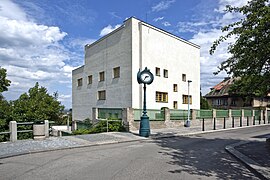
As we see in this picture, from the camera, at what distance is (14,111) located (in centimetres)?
Result: 2914

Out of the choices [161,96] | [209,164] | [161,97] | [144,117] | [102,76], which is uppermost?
[102,76]

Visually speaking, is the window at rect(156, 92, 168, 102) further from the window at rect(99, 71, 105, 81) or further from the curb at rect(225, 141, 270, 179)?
the curb at rect(225, 141, 270, 179)

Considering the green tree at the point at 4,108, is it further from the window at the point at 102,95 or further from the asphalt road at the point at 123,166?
the asphalt road at the point at 123,166

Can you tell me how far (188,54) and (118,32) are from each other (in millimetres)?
10604

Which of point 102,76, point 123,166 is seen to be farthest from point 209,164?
point 102,76

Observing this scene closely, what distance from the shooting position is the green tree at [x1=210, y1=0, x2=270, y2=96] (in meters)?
8.67

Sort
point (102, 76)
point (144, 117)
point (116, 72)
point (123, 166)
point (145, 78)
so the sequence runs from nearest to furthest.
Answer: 1. point (123, 166)
2. point (144, 117)
3. point (145, 78)
4. point (116, 72)
5. point (102, 76)

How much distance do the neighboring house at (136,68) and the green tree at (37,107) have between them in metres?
4.34

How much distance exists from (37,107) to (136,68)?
1424 centimetres

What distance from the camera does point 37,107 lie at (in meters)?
32.3

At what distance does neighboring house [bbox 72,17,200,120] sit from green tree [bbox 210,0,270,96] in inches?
671

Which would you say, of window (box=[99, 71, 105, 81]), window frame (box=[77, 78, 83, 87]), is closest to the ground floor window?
window (box=[99, 71, 105, 81])

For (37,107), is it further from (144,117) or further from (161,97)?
(144,117)

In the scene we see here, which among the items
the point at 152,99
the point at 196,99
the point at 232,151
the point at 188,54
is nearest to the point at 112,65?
the point at 152,99
